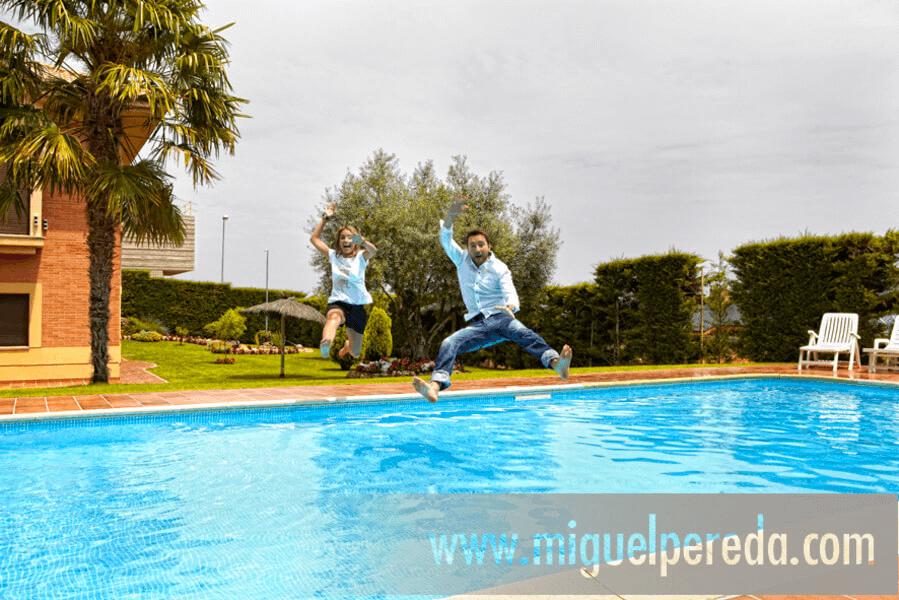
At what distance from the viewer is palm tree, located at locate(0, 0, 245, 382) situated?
1109 cm

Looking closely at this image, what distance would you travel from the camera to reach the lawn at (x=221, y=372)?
11227 mm

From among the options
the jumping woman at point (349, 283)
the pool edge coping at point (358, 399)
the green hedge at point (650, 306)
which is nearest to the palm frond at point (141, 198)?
the pool edge coping at point (358, 399)

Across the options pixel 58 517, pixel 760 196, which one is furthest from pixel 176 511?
pixel 760 196

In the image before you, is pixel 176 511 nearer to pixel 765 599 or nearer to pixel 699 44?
pixel 765 599

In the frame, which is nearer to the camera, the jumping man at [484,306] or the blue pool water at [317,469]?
the blue pool water at [317,469]

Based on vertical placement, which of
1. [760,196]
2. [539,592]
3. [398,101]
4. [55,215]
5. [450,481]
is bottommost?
[450,481]

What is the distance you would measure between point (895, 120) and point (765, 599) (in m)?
19.7

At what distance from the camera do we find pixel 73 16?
11.2 meters

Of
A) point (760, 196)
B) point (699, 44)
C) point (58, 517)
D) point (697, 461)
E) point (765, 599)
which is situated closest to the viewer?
point (765, 599)

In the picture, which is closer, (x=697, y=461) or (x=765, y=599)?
(x=765, y=599)

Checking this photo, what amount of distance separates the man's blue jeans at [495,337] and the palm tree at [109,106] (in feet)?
29.6

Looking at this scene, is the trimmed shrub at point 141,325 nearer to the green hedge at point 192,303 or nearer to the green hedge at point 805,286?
the green hedge at point 192,303

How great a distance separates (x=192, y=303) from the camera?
28719 millimetres

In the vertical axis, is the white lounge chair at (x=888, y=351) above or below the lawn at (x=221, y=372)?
above
